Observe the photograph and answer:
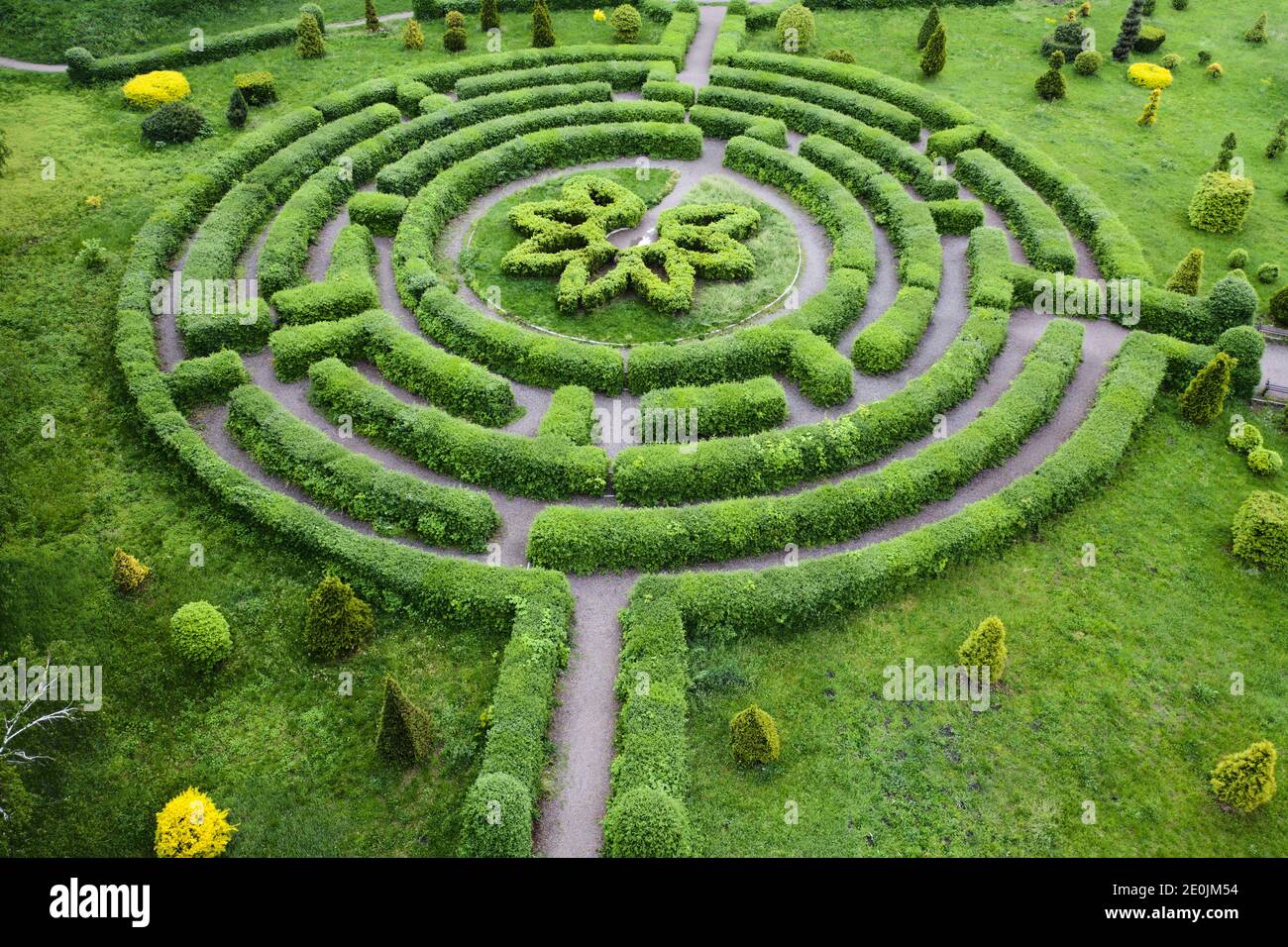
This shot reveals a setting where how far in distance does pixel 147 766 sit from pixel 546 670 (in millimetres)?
10449

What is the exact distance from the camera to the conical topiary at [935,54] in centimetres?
5369

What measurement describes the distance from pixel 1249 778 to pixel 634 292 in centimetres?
2750

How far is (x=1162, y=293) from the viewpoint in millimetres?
37156

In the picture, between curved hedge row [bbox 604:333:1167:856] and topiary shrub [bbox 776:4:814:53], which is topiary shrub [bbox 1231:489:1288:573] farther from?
topiary shrub [bbox 776:4:814:53]

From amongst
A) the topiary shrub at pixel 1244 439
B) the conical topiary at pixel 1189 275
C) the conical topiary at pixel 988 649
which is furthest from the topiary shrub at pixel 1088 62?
the conical topiary at pixel 988 649

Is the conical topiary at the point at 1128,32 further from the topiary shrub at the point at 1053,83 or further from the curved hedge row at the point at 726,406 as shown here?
the curved hedge row at the point at 726,406

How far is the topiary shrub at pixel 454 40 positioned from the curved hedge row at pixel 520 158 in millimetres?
14141

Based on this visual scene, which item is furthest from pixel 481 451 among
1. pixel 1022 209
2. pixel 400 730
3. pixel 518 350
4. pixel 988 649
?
pixel 1022 209

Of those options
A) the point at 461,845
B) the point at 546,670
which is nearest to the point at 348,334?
the point at 546,670

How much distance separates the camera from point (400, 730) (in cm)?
2259

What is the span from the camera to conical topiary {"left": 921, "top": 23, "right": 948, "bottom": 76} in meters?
53.7

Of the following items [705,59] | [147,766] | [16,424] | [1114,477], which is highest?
[705,59]

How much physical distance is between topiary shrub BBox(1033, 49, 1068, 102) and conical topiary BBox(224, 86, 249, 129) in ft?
150

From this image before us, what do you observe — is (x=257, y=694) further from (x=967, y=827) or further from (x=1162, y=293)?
(x=1162, y=293)
